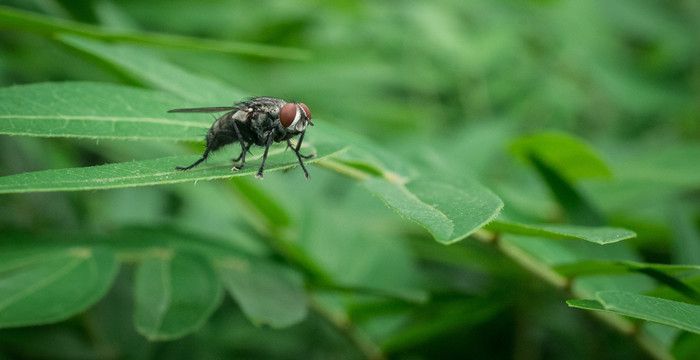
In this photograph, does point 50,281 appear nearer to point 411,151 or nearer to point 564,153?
point 564,153

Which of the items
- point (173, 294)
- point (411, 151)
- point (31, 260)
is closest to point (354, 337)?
point (173, 294)

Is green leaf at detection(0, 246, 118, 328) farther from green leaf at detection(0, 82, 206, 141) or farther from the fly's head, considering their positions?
the fly's head

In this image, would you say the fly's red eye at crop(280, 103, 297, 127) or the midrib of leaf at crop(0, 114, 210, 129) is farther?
the fly's red eye at crop(280, 103, 297, 127)

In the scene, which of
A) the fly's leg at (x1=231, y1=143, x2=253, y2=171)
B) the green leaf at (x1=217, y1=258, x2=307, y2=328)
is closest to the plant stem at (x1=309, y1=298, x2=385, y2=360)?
the green leaf at (x1=217, y1=258, x2=307, y2=328)

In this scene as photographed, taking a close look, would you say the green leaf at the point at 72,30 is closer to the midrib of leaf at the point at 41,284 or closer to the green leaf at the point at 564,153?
the midrib of leaf at the point at 41,284

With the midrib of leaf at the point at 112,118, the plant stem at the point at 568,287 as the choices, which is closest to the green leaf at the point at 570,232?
the plant stem at the point at 568,287
